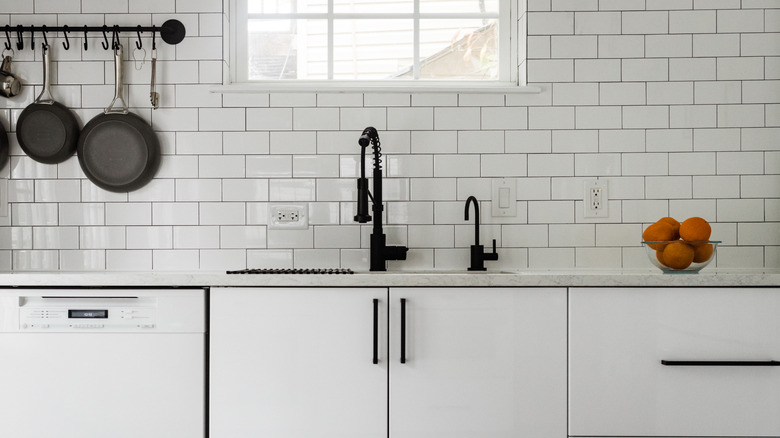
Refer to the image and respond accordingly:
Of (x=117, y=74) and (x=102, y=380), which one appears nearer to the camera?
(x=102, y=380)

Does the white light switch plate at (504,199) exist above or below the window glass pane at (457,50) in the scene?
below

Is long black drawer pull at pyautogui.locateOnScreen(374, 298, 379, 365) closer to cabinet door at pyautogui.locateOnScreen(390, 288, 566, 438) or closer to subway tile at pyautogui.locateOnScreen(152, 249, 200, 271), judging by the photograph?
cabinet door at pyautogui.locateOnScreen(390, 288, 566, 438)

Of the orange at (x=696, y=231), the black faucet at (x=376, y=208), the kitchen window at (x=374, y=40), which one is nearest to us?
→ the orange at (x=696, y=231)

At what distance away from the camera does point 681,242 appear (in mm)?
1820

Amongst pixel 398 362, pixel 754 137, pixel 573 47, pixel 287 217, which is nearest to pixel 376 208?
pixel 287 217

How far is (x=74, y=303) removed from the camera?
1685 millimetres

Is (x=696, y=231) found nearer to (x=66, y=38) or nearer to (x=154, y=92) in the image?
(x=154, y=92)

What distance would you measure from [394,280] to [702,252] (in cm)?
101

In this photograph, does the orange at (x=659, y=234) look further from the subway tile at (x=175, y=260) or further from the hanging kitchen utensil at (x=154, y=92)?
the hanging kitchen utensil at (x=154, y=92)

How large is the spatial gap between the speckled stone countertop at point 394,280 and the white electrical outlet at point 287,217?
568 mm

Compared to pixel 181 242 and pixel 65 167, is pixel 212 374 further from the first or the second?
pixel 65 167

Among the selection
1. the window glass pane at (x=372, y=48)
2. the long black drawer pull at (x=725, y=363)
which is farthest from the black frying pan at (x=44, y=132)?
the long black drawer pull at (x=725, y=363)

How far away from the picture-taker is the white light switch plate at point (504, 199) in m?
2.22

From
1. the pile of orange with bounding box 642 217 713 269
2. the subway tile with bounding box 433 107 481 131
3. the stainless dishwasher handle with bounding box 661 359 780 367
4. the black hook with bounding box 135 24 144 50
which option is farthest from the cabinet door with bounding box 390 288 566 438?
the black hook with bounding box 135 24 144 50
